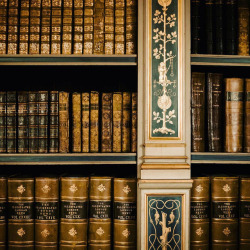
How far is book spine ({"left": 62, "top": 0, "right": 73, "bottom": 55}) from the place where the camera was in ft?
3.96

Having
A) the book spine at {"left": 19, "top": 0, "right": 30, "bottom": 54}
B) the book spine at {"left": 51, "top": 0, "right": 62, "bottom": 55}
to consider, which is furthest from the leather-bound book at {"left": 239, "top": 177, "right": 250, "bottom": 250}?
the book spine at {"left": 19, "top": 0, "right": 30, "bottom": 54}

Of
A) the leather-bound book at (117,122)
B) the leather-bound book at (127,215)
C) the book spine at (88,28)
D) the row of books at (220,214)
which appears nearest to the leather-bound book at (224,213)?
the row of books at (220,214)

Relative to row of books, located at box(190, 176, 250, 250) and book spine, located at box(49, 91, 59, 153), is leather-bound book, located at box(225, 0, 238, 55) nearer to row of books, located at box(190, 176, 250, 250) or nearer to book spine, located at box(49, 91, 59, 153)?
row of books, located at box(190, 176, 250, 250)

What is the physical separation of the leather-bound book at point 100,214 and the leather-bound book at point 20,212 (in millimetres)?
274

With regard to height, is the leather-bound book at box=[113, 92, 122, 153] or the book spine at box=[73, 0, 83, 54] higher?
the book spine at box=[73, 0, 83, 54]

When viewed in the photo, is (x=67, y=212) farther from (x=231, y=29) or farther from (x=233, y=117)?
(x=231, y=29)

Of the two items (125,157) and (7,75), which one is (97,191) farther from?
(7,75)

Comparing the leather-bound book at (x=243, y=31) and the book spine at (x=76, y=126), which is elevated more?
the leather-bound book at (x=243, y=31)

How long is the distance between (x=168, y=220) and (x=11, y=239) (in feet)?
2.36

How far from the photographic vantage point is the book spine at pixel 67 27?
1.21 meters

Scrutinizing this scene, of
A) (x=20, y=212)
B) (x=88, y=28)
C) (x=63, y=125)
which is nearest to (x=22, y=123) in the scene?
(x=63, y=125)

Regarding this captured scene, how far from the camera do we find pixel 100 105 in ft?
4.21

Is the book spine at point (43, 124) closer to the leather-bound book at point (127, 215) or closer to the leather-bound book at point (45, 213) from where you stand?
the leather-bound book at point (45, 213)

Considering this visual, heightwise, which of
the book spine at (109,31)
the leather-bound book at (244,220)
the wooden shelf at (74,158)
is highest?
the book spine at (109,31)
